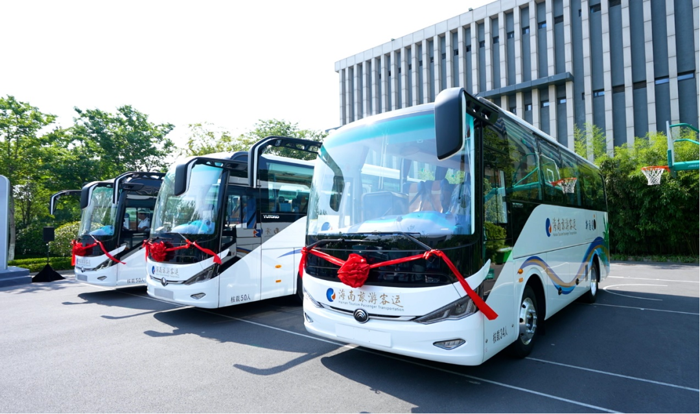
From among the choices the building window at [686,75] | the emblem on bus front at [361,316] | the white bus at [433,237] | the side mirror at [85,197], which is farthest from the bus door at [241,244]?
the building window at [686,75]

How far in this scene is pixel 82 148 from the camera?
60.5 feet

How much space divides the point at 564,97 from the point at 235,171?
24.9 m

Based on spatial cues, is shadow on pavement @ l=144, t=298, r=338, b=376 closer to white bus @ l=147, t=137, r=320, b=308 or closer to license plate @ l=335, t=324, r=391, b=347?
white bus @ l=147, t=137, r=320, b=308

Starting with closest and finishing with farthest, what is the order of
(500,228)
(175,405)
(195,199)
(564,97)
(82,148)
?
(175,405) → (500,228) → (195,199) → (82,148) → (564,97)

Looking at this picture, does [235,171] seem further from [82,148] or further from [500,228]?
[82,148]

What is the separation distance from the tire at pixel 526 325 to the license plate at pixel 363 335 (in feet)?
5.63

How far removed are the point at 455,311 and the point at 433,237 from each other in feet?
2.25

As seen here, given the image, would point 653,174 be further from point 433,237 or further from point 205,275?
point 205,275

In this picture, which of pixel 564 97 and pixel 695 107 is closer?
pixel 695 107

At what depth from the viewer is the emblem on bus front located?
154 inches

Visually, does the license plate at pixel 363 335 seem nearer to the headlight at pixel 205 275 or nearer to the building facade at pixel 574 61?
the headlight at pixel 205 275

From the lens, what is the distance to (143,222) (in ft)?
32.2

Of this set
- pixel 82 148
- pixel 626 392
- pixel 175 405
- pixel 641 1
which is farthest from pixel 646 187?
pixel 82 148

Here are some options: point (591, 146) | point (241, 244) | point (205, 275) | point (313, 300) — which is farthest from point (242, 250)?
point (591, 146)
